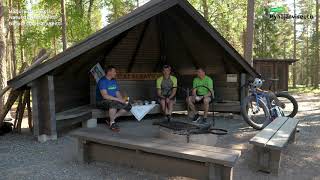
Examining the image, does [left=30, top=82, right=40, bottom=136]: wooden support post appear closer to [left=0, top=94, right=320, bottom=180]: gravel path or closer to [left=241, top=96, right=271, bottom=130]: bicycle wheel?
[left=0, top=94, right=320, bottom=180]: gravel path

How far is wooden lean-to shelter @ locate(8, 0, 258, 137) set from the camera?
625cm

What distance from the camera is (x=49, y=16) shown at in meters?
19.6

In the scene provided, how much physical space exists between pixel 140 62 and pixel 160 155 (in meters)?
6.40

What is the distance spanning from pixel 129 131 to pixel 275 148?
388 cm

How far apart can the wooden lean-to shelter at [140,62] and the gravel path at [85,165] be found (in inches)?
26.6

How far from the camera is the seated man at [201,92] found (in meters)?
7.80

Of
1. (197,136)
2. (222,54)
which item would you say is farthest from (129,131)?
(222,54)

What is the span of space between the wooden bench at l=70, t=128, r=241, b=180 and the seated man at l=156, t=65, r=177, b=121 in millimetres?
3306

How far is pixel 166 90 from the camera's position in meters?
8.04

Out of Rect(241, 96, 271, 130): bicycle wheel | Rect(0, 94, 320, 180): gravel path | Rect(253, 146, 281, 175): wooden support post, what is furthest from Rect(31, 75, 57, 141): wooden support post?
Rect(241, 96, 271, 130): bicycle wheel

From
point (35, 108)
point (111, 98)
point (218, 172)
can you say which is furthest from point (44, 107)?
point (218, 172)

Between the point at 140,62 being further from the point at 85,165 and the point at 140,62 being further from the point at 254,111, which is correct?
the point at 85,165

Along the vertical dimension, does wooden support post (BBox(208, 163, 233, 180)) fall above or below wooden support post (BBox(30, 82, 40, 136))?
below

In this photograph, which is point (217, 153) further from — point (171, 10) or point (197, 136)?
point (171, 10)
